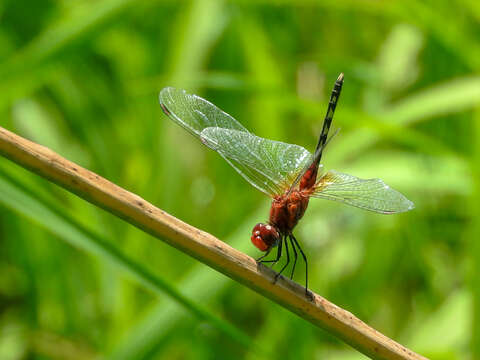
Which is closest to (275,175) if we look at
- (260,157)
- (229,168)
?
(260,157)

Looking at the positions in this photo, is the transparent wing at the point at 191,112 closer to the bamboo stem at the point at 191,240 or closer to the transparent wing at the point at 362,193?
the transparent wing at the point at 362,193

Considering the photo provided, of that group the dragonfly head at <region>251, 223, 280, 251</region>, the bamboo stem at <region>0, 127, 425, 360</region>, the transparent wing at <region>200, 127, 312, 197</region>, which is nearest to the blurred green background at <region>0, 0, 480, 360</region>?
the dragonfly head at <region>251, 223, 280, 251</region>

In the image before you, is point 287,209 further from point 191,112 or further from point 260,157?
point 191,112

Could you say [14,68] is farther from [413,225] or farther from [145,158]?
[413,225]

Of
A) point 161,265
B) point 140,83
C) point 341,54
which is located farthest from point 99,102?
point 341,54

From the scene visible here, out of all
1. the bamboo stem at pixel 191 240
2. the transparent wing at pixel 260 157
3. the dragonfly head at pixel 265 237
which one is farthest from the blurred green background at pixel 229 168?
the bamboo stem at pixel 191 240

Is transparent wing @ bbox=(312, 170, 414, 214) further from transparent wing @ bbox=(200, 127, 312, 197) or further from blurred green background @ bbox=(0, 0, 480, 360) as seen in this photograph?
blurred green background @ bbox=(0, 0, 480, 360)
